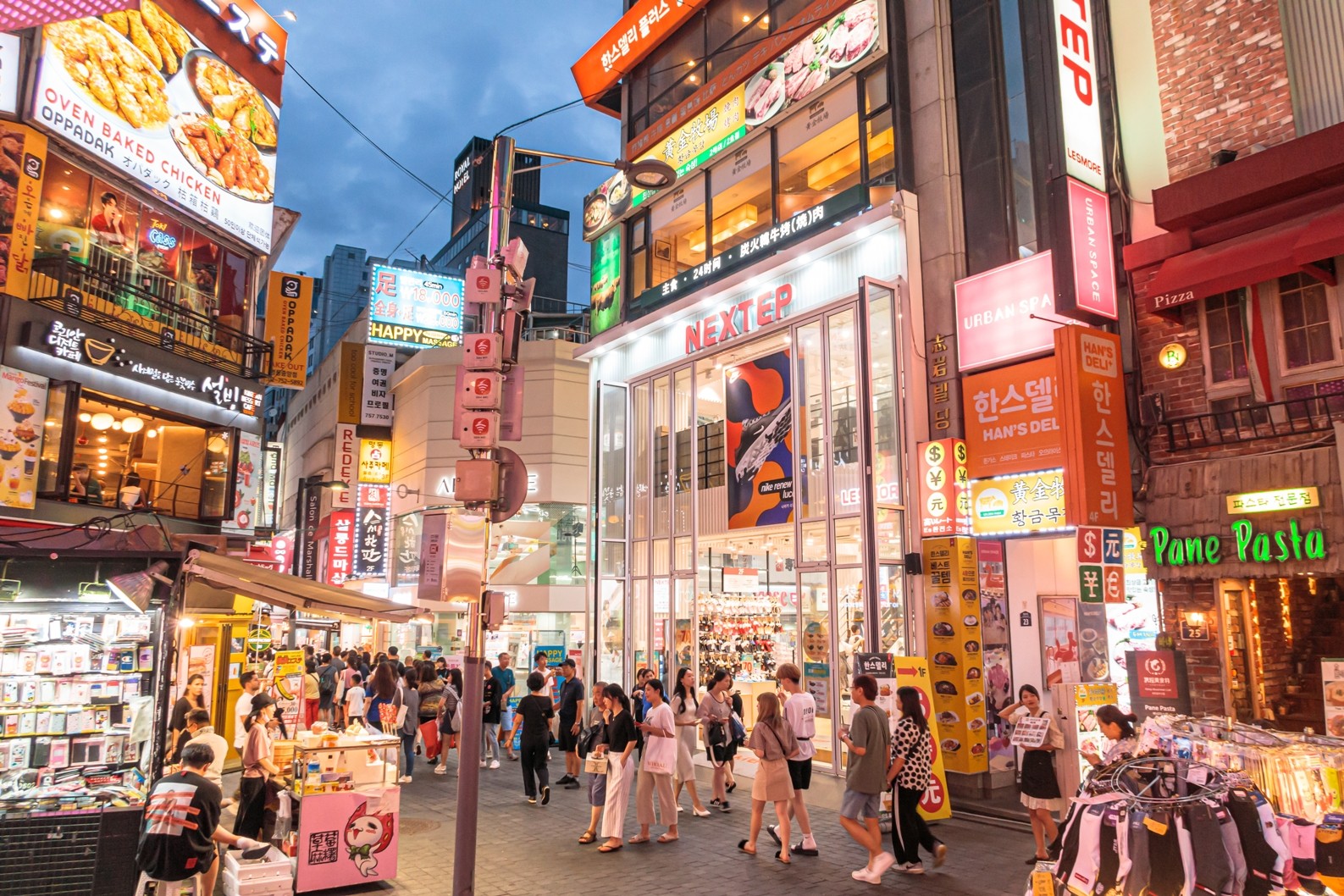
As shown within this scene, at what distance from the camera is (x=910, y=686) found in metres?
10.7

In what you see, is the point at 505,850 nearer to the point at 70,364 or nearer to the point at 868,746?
the point at 868,746

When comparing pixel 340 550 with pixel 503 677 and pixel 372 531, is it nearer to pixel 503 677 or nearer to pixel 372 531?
pixel 372 531

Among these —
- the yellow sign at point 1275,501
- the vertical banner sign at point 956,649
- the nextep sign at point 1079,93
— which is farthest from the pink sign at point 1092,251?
the vertical banner sign at point 956,649

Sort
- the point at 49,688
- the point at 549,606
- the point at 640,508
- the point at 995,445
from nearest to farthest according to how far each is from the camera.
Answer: the point at 49,688 → the point at 995,445 → the point at 640,508 → the point at 549,606

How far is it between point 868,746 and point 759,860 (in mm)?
1780

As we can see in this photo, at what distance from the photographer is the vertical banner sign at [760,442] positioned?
16.0 meters

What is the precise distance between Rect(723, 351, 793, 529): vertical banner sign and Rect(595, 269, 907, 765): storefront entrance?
0.03m

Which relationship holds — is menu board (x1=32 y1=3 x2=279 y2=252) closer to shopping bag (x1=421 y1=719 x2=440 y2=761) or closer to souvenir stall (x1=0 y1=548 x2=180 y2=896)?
shopping bag (x1=421 y1=719 x2=440 y2=761)

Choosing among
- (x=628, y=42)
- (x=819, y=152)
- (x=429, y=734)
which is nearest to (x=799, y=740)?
(x=429, y=734)

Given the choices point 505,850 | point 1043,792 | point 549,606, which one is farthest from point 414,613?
point 549,606

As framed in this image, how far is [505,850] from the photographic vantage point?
32.3 ft

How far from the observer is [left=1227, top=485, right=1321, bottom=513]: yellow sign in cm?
940

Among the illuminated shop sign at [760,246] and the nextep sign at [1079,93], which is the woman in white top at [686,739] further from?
the nextep sign at [1079,93]

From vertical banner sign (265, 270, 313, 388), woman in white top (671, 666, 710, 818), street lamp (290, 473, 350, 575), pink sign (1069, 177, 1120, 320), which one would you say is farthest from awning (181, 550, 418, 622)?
street lamp (290, 473, 350, 575)
